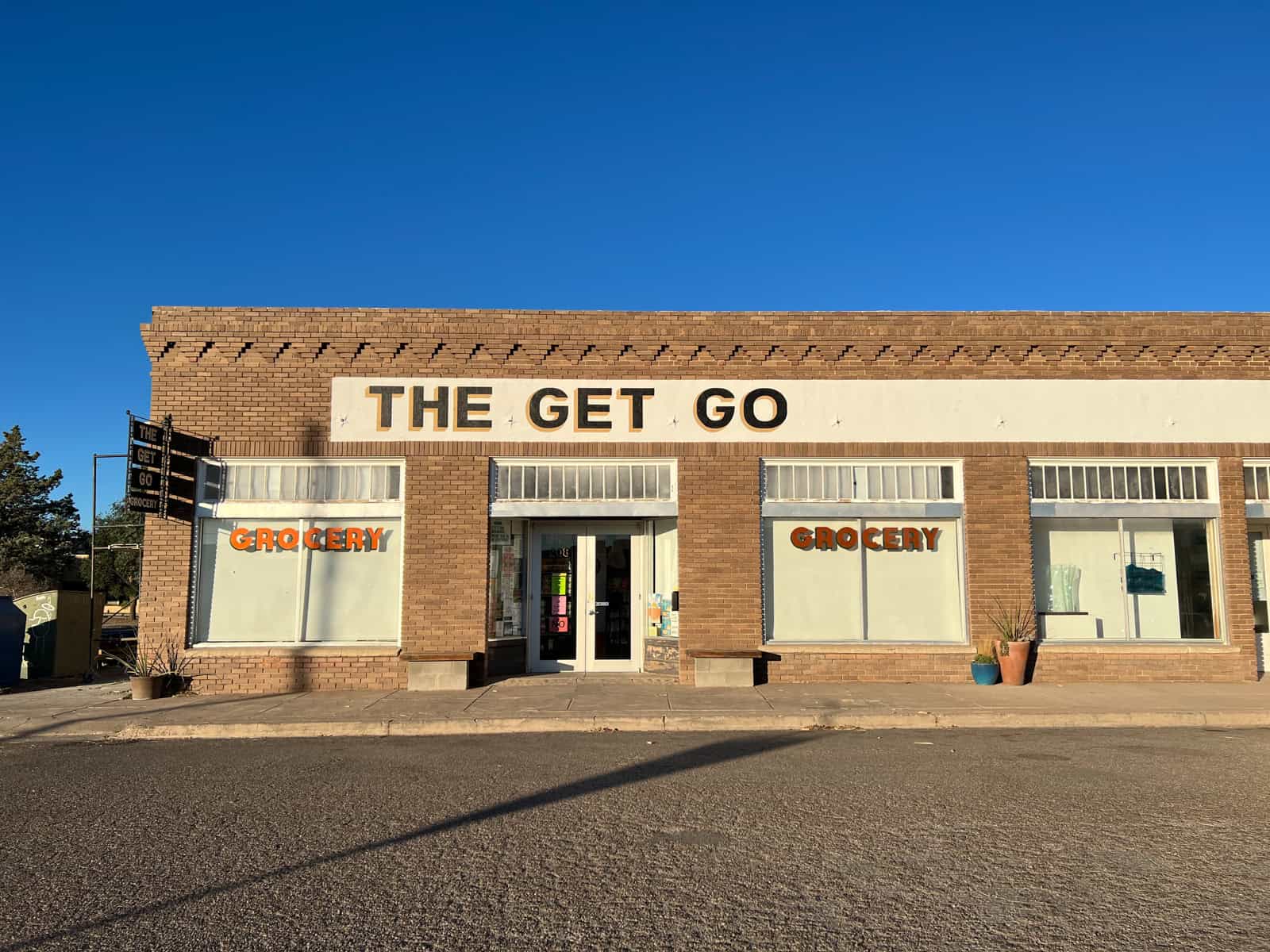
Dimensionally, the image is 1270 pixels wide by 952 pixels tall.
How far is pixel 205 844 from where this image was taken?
5719mm

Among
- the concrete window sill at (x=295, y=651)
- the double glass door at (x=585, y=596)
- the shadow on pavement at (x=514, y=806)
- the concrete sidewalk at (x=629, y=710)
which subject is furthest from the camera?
the double glass door at (x=585, y=596)

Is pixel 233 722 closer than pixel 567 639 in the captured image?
Yes

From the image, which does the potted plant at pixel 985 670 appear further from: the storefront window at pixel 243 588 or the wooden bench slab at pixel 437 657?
the storefront window at pixel 243 588

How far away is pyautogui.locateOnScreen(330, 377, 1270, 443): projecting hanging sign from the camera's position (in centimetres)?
1378

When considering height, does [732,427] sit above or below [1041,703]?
above

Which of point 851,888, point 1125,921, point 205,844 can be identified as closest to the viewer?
point 1125,921

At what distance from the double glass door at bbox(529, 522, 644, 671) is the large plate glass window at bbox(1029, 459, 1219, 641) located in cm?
601

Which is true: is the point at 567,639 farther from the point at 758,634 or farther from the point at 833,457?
the point at 833,457

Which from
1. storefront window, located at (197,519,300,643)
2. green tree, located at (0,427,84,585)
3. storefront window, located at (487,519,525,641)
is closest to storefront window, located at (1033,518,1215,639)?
storefront window, located at (487,519,525,641)

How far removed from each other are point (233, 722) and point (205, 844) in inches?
201

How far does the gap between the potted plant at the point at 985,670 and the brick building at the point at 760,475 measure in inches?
10.4

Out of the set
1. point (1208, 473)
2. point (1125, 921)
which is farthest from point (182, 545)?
point (1208, 473)

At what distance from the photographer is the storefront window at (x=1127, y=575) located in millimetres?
13859

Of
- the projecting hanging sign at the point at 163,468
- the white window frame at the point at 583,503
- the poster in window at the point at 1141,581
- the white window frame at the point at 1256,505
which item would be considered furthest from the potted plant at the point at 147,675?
the white window frame at the point at 1256,505
